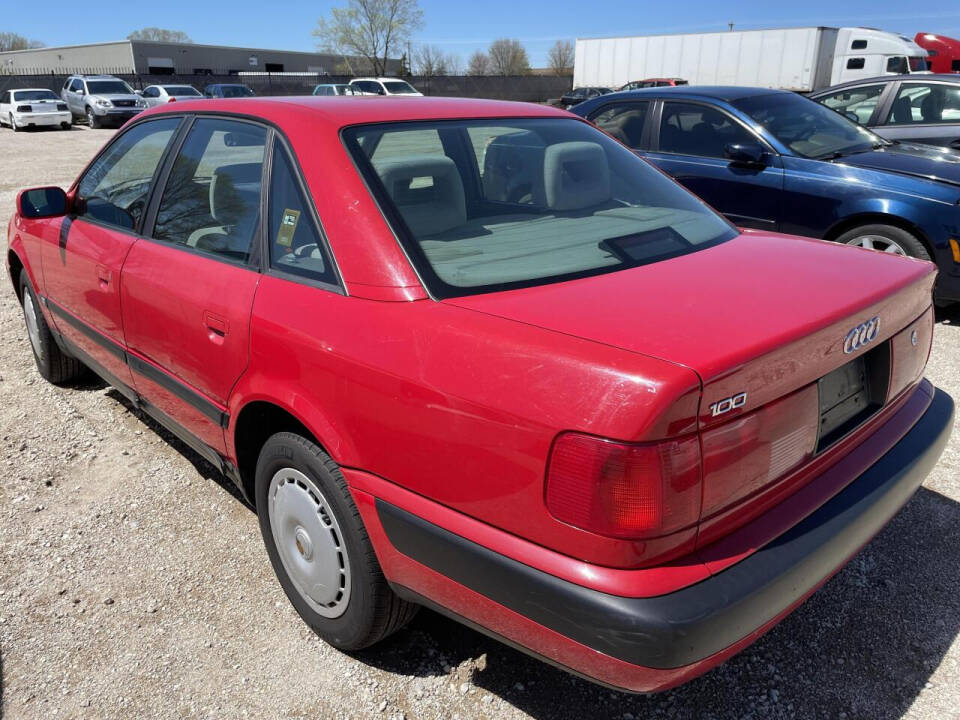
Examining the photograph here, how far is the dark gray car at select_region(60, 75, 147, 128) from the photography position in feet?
89.5

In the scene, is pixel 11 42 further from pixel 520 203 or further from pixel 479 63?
pixel 520 203

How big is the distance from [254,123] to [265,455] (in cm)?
112

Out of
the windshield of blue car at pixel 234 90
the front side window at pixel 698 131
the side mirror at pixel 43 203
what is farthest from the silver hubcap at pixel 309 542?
the windshield of blue car at pixel 234 90

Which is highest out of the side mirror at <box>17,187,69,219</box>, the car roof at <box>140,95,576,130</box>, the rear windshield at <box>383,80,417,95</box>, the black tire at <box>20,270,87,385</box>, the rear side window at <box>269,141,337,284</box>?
the car roof at <box>140,95,576,130</box>

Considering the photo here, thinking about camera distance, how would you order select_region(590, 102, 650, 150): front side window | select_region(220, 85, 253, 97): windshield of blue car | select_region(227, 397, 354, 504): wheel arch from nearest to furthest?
select_region(227, 397, 354, 504): wheel arch
select_region(590, 102, 650, 150): front side window
select_region(220, 85, 253, 97): windshield of blue car

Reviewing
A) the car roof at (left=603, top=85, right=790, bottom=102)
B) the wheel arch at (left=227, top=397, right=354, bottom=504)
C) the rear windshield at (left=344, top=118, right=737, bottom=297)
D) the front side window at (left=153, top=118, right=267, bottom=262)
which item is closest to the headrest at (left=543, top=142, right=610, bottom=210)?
the rear windshield at (left=344, top=118, right=737, bottom=297)

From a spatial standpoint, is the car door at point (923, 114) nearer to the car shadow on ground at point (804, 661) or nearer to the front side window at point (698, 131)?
the front side window at point (698, 131)

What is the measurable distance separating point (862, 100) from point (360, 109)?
773cm

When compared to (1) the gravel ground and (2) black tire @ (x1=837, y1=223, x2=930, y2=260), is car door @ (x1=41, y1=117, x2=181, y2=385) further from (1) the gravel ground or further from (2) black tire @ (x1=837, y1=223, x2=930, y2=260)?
(2) black tire @ (x1=837, y1=223, x2=930, y2=260)

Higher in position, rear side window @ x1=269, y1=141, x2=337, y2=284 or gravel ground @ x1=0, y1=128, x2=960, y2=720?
rear side window @ x1=269, y1=141, x2=337, y2=284

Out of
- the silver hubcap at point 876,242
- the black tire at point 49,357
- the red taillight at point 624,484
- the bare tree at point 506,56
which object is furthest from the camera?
the bare tree at point 506,56

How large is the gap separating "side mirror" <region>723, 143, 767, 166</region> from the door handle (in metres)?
4.48

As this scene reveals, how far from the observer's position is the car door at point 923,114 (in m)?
7.77

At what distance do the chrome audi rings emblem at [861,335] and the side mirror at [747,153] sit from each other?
401 cm
